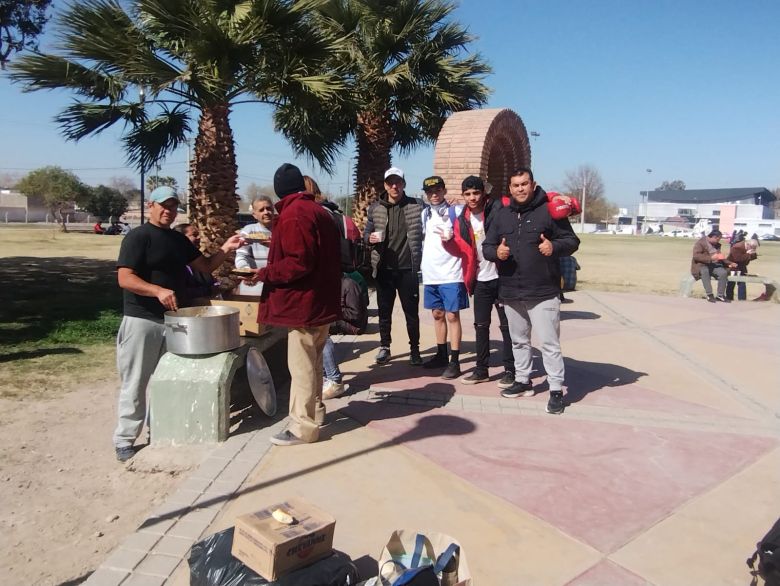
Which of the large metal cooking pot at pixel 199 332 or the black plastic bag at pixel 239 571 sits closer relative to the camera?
the black plastic bag at pixel 239 571

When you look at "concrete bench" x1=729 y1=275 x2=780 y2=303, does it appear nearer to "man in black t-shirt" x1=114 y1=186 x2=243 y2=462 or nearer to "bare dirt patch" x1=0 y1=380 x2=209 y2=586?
"man in black t-shirt" x1=114 y1=186 x2=243 y2=462

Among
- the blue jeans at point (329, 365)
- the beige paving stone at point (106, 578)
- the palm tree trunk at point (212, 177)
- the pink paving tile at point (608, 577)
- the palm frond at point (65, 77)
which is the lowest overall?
the beige paving stone at point (106, 578)

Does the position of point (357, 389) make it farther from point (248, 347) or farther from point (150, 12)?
point (150, 12)

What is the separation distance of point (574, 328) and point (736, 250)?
7140 millimetres

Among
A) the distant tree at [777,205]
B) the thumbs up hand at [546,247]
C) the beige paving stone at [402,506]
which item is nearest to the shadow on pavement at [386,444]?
the beige paving stone at [402,506]

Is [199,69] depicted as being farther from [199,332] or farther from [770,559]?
[770,559]

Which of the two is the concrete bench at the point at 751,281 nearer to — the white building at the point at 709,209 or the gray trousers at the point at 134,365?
the gray trousers at the point at 134,365

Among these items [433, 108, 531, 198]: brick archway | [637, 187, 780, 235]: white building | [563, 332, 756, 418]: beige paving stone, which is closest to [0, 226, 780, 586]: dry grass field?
[563, 332, 756, 418]: beige paving stone

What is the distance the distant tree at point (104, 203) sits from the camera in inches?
1896

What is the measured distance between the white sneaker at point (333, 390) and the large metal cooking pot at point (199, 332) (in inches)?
40.1

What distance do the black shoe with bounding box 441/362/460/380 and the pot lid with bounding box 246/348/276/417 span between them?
66.7 inches

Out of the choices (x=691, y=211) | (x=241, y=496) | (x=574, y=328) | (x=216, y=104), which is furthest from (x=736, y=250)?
(x=691, y=211)

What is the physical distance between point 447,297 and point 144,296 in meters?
2.52

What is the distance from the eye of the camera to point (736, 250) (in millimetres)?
13039
